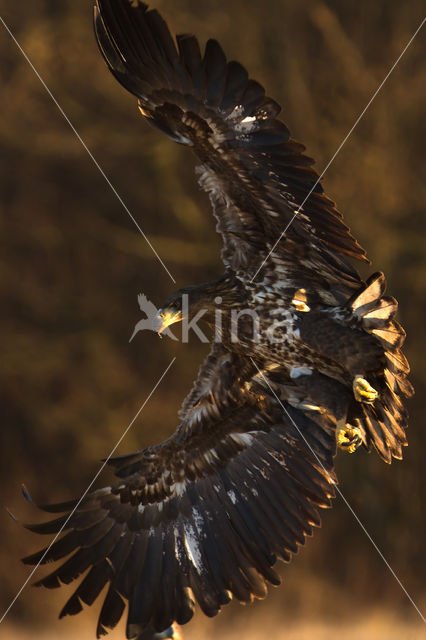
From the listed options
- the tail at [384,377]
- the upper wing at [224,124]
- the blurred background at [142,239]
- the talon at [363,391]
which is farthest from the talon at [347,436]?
the blurred background at [142,239]

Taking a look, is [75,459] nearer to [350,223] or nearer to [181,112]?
[350,223]

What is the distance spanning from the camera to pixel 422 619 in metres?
4.75

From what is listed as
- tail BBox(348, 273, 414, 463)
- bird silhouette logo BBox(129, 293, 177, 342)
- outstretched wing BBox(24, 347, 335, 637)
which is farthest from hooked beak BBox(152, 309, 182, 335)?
bird silhouette logo BBox(129, 293, 177, 342)

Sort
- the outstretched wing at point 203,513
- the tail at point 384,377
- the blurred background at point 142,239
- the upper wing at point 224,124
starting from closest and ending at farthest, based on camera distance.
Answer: the upper wing at point 224,124 < the tail at point 384,377 < the outstretched wing at point 203,513 < the blurred background at point 142,239

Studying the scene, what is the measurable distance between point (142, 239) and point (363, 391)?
1.76m

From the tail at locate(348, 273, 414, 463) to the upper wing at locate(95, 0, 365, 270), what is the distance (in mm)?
136

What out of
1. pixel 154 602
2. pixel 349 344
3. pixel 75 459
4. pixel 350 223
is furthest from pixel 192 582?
pixel 350 223

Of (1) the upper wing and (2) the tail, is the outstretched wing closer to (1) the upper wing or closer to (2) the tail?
(2) the tail

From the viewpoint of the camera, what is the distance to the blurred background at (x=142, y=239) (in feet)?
12.7

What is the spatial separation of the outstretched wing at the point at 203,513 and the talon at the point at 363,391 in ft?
1.12

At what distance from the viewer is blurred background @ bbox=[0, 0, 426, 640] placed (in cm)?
387

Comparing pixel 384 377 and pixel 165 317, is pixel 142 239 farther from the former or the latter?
pixel 384 377

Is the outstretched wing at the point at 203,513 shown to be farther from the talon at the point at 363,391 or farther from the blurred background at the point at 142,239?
the blurred background at the point at 142,239

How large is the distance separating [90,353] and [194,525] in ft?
4.34
